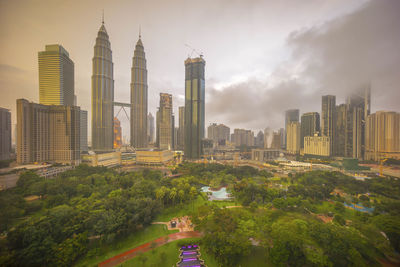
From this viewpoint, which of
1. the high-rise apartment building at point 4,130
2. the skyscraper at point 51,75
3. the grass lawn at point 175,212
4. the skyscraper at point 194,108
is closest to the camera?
the grass lawn at point 175,212

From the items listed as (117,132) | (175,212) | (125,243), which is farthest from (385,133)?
(117,132)

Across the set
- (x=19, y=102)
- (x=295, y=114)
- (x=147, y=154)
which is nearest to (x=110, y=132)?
(x=147, y=154)

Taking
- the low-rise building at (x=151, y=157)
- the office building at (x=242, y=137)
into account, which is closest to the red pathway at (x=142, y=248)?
the low-rise building at (x=151, y=157)

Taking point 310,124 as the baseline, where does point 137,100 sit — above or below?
above

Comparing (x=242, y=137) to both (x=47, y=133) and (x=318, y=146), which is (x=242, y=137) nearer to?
(x=318, y=146)

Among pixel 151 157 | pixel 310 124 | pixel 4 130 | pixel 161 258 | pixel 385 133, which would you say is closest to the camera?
pixel 161 258

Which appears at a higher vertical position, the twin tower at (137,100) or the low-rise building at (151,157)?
the twin tower at (137,100)

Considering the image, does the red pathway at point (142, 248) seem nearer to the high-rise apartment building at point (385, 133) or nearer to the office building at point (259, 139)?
the high-rise apartment building at point (385, 133)
